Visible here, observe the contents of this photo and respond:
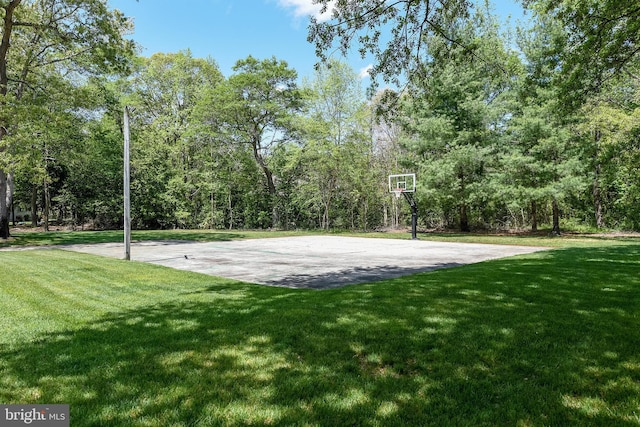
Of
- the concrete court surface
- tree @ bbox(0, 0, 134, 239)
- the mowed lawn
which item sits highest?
tree @ bbox(0, 0, 134, 239)

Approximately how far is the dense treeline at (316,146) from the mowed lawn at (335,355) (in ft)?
37.3

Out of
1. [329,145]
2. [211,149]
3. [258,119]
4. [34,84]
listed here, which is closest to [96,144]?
[211,149]

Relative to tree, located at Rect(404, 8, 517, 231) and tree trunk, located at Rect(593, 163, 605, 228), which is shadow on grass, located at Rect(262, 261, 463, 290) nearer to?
tree, located at Rect(404, 8, 517, 231)

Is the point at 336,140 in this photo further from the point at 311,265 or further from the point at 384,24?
the point at 384,24

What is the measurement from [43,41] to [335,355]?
21506 millimetres

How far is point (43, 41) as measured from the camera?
1759cm

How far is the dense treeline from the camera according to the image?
16.9m

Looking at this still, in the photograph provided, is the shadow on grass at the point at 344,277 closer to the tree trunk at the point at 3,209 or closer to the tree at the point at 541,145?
the tree at the point at 541,145

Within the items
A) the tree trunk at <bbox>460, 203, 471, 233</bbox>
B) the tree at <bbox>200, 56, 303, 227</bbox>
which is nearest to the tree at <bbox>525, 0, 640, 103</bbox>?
the tree trunk at <bbox>460, 203, 471, 233</bbox>

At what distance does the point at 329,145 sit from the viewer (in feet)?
77.6

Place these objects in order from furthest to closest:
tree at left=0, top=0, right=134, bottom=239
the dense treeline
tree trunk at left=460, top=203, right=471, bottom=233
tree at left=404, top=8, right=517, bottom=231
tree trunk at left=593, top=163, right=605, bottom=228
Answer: tree trunk at left=460, top=203, right=471, bottom=233 < tree trunk at left=593, top=163, right=605, bottom=228 < tree at left=404, top=8, right=517, bottom=231 < the dense treeline < tree at left=0, top=0, right=134, bottom=239

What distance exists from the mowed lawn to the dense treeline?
37.3 feet

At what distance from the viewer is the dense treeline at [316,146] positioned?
55.5 feet

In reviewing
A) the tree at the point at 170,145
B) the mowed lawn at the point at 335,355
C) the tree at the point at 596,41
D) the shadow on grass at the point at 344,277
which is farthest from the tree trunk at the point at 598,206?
the tree at the point at 170,145
